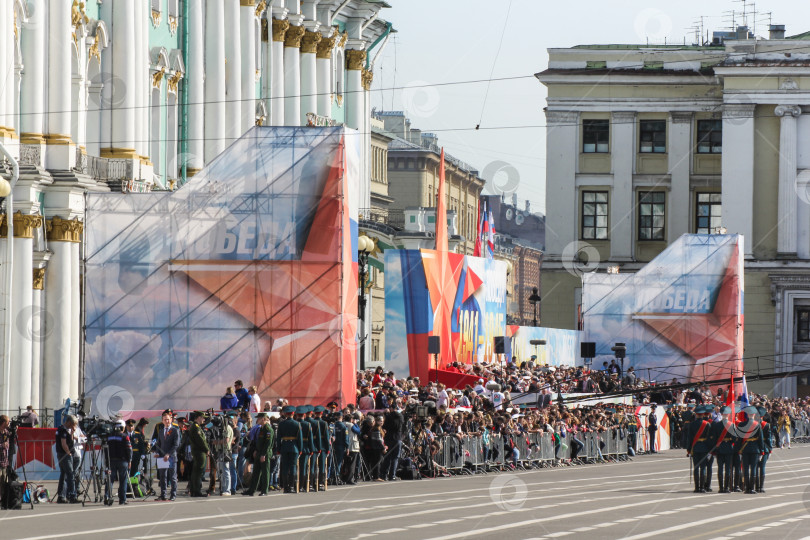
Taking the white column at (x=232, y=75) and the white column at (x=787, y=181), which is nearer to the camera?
the white column at (x=232, y=75)

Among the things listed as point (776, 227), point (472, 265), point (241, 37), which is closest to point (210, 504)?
point (472, 265)

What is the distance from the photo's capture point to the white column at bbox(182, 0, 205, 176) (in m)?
51.7

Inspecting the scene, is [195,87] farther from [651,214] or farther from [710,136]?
[710,136]

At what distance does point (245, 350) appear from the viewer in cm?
3434

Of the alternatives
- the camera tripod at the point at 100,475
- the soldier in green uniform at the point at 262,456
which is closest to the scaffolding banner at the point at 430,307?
the soldier in green uniform at the point at 262,456

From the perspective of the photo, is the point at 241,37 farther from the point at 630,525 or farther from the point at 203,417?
the point at 630,525

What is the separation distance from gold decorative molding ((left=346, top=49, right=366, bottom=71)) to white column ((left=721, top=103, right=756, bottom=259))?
22.3m

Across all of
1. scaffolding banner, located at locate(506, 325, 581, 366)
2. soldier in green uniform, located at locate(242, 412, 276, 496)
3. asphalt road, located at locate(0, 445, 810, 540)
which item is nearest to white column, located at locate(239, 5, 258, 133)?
scaffolding banner, located at locate(506, 325, 581, 366)

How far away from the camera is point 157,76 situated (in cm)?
4869

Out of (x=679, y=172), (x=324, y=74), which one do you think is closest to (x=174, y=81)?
(x=324, y=74)

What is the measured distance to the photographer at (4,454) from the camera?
83.3 ft

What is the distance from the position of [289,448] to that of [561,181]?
6264 centimetres

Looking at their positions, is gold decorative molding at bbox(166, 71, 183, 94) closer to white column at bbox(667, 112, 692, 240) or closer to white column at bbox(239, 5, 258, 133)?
white column at bbox(239, 5, 258, 133)

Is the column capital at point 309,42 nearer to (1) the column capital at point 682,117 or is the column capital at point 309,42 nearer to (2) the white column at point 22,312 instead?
(2) the white column at point 22,312
